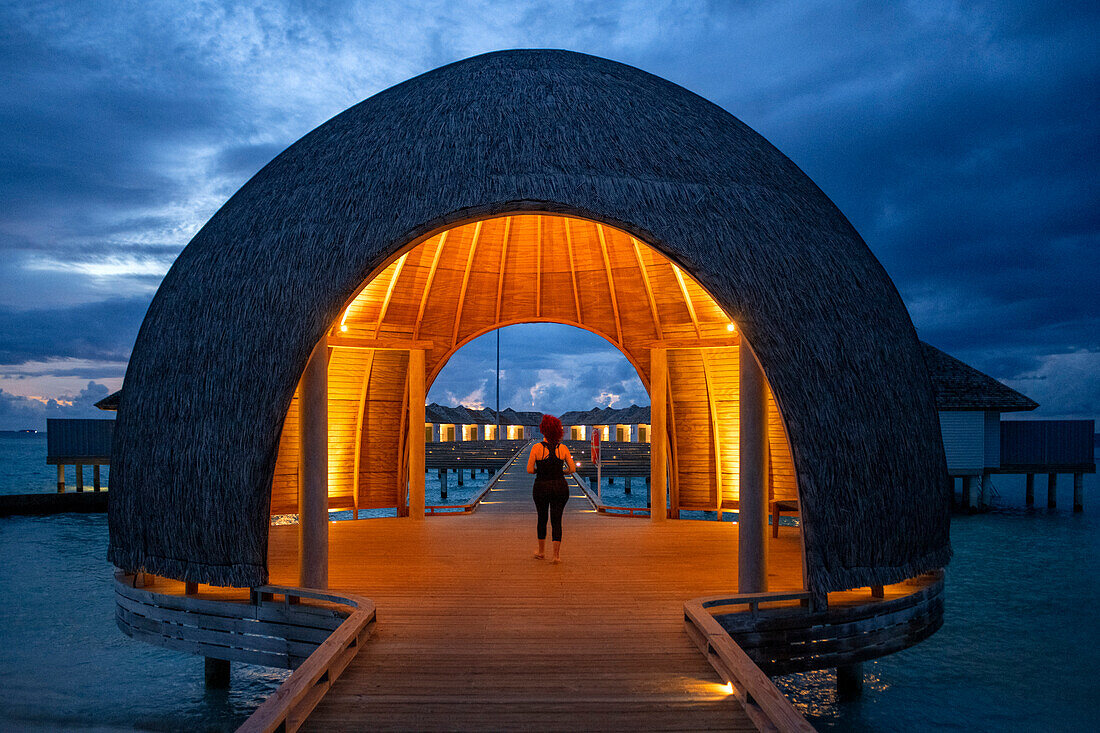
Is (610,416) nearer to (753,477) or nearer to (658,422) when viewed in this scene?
(658,422)

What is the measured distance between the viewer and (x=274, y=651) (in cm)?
712

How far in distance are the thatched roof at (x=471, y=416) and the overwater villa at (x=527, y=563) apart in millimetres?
32467

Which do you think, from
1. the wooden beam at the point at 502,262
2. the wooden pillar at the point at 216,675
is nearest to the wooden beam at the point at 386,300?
the wooden beam at the point at 502,262

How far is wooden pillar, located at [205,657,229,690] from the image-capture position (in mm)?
9977

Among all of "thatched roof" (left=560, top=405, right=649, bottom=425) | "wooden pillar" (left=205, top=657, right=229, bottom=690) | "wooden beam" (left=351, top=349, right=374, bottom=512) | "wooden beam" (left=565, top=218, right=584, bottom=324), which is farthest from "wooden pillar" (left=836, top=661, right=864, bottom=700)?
"thatched roof" (left=560, top=405, right=649, bottom=425)

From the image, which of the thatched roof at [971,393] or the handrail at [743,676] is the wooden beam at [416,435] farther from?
the thatched roof at [971,393]

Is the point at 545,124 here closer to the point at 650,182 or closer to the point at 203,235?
the point at 650,182

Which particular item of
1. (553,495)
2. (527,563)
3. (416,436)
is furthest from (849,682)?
(416,436)

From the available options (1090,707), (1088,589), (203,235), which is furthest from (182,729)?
(1088,589)

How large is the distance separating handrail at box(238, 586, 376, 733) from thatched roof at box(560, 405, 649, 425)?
43.9 metres

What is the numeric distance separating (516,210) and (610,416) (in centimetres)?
5165

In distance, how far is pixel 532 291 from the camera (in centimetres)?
1495

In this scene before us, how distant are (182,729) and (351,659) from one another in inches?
227

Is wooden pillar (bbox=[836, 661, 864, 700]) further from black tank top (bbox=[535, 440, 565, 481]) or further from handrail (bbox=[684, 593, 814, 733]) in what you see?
black tank top (bbox=[535, 440, 565, 481])
